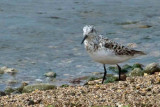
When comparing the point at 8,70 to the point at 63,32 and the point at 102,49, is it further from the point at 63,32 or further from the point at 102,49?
the point at 63,32

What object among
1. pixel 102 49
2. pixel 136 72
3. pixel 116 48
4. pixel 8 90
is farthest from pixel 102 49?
pixel 8 90

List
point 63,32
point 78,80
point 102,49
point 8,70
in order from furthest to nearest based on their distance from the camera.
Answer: point 63,32 → point 8,70 → point 78,80 → point 102,49

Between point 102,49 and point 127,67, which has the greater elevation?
point 102,49

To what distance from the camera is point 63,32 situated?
14648mm

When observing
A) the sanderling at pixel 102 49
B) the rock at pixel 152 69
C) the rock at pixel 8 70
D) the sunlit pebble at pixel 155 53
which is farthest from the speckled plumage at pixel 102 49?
the sunlit pebble at pixel 155 53

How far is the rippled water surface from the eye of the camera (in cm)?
1196

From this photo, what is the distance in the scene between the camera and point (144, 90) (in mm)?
8289

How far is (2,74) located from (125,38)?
12.8ft

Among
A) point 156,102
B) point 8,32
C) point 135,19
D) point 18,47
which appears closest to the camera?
point 156,102

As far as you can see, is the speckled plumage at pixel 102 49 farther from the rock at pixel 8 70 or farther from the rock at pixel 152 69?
the rock at pixel 8 70

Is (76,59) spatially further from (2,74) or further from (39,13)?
(39,13)

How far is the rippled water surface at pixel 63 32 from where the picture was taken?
12.0 m

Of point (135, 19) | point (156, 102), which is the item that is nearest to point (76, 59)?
point (135, 19)

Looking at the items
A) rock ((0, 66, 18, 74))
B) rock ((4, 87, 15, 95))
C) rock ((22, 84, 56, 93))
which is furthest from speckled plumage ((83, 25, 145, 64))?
rock ((0, 66, 18, 74))
